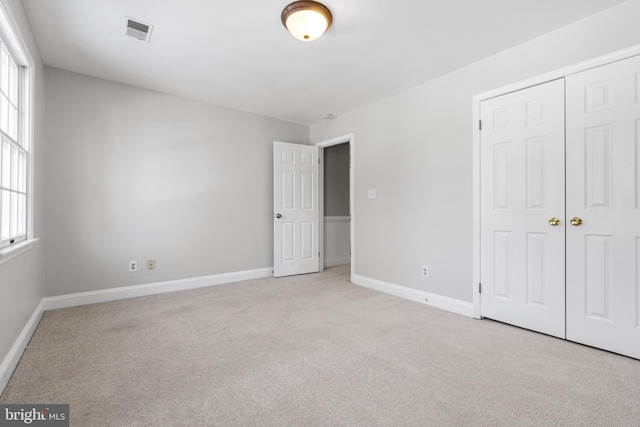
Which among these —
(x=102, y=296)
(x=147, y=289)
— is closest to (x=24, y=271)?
(x=102, y=296)

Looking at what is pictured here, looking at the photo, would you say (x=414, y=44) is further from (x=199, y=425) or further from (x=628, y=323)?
(x=199, y=425)

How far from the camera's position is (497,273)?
271 cm

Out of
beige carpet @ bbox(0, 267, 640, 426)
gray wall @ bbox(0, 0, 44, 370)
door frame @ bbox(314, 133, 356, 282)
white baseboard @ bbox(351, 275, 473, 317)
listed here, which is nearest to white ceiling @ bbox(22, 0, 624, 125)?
gray wall @ bbox(0, 0, 44, 370)

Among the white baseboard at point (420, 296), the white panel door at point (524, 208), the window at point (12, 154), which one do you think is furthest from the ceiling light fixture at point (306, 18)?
the white baseboard at point (420, 296)

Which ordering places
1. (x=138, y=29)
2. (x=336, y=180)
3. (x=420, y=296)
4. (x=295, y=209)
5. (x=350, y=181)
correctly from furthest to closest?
(x=336, y=180)
(x=295, y=209)
(x=350, y=181)
(x=420, y=296)
(x=138, y=29)

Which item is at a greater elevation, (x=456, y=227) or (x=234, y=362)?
(x=456, y=227)

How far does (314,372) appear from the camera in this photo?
1.87 meters

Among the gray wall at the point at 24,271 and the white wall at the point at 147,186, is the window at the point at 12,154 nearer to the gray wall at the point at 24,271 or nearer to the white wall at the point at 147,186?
the gray wall at the point at 24,271

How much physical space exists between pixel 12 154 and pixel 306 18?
2.28 meters

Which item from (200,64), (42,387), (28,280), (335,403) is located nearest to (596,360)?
(335,403)

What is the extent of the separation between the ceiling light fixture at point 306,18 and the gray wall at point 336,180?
130 inches

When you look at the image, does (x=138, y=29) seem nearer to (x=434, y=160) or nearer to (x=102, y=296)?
(x=102, y=296)

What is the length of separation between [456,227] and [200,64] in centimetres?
298

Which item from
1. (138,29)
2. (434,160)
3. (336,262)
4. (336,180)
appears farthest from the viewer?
(336,180)
